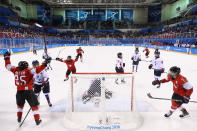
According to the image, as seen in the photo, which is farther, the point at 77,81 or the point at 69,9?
the point at 69,9

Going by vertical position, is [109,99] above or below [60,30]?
below

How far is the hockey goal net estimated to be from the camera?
2766 millimetres

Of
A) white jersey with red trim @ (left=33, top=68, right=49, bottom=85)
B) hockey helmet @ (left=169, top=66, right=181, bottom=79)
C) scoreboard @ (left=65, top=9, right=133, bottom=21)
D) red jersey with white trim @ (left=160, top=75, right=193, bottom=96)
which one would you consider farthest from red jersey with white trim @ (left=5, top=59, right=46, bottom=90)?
→ scoreboard @ (left=65, top=9, right=133, bottom=21)

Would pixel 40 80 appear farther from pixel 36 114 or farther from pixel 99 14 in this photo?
pixel 99 14

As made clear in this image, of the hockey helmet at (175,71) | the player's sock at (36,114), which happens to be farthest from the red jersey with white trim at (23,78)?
the hockey helmet at (175,71)

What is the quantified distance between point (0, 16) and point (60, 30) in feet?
64.9

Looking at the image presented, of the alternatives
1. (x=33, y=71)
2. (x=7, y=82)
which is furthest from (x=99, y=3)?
(x=33, y=71)

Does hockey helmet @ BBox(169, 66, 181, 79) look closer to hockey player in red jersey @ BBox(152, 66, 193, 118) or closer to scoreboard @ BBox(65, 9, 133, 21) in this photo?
hockey player in red jersey @ BBox(152, 66, 193, 118)

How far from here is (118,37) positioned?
1528 inches

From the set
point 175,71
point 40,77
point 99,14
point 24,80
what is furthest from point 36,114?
point 99,14

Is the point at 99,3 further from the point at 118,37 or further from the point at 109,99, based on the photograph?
the point at 109,99

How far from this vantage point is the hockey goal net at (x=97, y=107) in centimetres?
277

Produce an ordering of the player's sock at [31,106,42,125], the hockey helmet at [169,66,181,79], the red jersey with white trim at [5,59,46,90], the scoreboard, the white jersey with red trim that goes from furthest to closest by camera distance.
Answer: the scoreboard, the white jersey with red trim, the player's sock at [31,106,42,125], the hockey helmet at [169,66,181,79], the red jersey with white trim at [5,59,46,90]

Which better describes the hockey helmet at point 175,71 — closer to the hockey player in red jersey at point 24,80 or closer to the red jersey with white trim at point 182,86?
the red jersey with white trim at point 182,86
